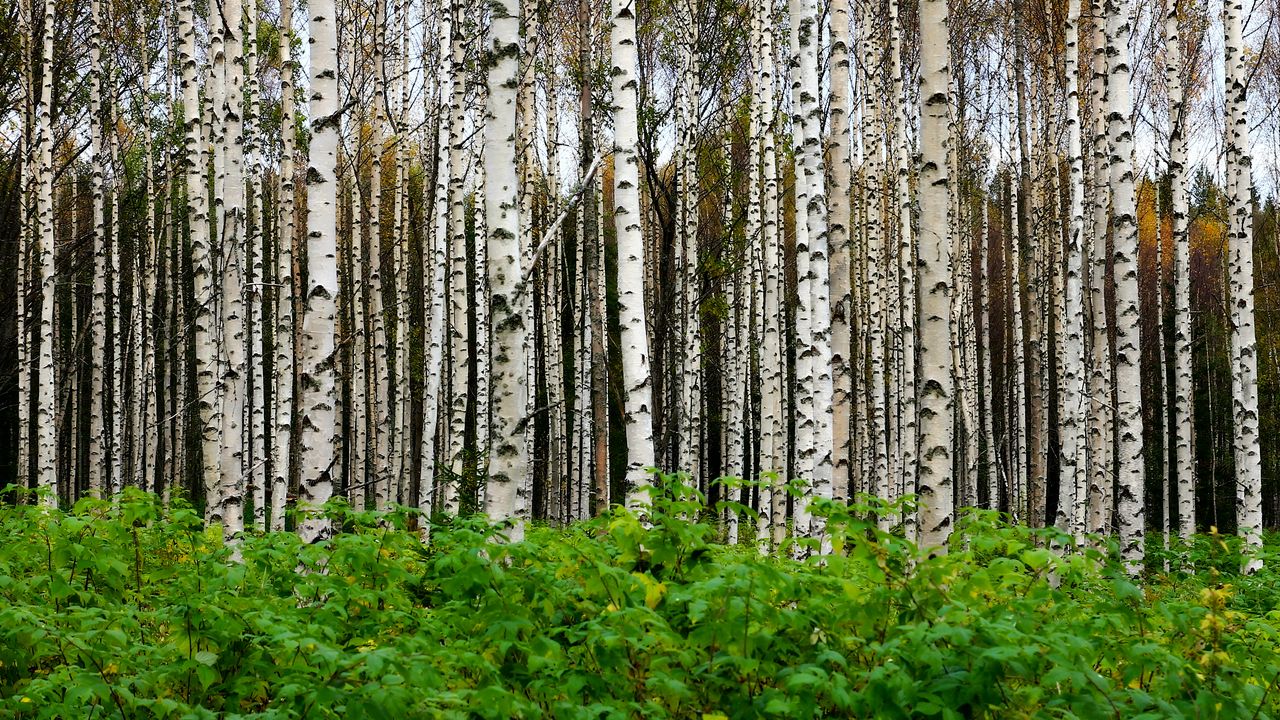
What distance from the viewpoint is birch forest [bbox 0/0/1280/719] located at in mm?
3121

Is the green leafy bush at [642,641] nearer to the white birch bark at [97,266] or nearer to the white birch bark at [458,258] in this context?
the white birch bark at [458,258]

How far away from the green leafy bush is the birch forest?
A: 0.08ft

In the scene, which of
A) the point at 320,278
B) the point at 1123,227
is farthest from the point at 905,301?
the point at 320,278

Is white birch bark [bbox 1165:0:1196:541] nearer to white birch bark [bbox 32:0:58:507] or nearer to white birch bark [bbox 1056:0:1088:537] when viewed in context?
white birch bark [bbox 1056:0:1088:537]

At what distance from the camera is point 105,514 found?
19.7 ft

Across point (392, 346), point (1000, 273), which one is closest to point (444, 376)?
point (392, 346)

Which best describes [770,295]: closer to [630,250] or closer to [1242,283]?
[630,250]

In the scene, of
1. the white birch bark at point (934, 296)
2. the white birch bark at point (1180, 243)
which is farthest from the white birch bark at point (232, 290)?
the white birch bark at point (1180, 243)

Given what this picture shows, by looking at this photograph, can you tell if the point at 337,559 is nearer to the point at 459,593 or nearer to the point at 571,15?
the point at 459,593

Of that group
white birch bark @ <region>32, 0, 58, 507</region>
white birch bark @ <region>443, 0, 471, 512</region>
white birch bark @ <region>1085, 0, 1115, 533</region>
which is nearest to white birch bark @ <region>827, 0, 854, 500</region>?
white birch bark @ <region>1085, 0, 1115, 533</region>

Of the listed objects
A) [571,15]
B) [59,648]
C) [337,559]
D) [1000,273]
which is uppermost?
Answer: [571,15]

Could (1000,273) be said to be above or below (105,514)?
above

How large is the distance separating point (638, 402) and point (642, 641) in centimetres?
295

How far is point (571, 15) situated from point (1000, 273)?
67.8 ft
